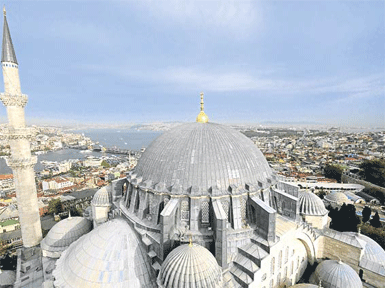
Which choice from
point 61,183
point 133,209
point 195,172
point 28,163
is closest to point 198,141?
point 195,172

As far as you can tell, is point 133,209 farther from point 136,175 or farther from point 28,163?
point 28,163

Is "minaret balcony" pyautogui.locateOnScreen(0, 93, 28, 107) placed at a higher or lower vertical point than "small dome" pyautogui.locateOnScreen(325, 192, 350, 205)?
higher

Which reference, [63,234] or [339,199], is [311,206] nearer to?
[339,199]

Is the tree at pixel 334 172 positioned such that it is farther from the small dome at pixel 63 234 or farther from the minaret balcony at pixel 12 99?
the minaret balcony at pixel 12 99

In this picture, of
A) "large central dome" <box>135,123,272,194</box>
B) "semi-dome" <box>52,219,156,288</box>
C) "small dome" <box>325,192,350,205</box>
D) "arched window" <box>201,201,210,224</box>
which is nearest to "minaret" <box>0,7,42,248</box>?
"semi-dome" <box>52,219,156,288</box>

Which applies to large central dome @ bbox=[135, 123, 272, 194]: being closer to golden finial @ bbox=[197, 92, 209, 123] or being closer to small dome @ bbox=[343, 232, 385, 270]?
golden finial @ bbox=[197, 92, 209, 123]

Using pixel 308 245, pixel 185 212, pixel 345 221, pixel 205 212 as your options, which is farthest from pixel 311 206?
pixel 185 212

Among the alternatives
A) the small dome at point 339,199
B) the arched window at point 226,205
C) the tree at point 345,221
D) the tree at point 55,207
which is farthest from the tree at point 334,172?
the tree at point 55,207
